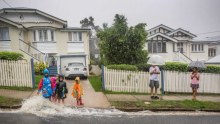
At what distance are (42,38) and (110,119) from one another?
18206 millimetres

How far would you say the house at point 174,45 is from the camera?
29.6 m

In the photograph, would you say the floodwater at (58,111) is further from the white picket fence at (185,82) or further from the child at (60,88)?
the white picket fence at (185,82)

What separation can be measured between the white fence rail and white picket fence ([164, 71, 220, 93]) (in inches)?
54.0

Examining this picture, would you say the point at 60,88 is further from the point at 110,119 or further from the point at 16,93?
the point at 16,93

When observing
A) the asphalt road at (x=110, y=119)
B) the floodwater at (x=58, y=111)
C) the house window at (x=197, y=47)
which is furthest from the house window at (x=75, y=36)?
the asphalt road at (x=110, y=119)

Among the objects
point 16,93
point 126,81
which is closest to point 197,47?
point 126,81

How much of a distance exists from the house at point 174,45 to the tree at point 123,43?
40.8ft

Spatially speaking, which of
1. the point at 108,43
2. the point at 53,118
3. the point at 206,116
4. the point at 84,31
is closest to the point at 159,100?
the point at 206,116

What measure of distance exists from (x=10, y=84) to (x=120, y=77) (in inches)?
234

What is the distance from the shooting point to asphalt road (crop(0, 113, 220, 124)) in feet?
23.4

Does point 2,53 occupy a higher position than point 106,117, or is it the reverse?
point 2,53

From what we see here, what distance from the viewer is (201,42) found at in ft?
110

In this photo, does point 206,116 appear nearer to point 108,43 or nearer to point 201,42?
point 108,43

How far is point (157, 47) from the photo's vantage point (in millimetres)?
29844
